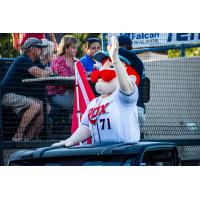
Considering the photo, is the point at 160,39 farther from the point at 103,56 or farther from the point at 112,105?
the point at 112,105

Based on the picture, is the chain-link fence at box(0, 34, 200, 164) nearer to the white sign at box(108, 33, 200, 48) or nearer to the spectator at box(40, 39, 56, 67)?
the spectator at box(40, 39, 56, 67)

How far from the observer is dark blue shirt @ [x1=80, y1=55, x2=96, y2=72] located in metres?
6.07

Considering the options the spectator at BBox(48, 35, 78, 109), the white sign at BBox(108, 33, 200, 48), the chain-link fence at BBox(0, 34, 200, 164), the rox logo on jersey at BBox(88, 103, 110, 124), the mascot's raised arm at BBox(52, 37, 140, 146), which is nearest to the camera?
the mascot's raised arm at BBox(52, 37, 140, 146)

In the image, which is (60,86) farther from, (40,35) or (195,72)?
(195,72)

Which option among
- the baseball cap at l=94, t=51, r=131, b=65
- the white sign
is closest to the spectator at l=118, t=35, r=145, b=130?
the baseball cap at l=94, t=51, r=131, b=65

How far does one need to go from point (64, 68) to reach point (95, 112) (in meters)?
0.97

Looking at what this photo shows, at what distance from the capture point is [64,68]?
6.18 metres

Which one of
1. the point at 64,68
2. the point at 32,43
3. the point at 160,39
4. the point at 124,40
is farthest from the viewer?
the point at 160,39

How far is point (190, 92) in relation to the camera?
260 inches

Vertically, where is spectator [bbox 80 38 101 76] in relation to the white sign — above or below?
below

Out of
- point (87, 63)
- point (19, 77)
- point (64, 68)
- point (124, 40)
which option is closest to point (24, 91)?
point (19, 77)

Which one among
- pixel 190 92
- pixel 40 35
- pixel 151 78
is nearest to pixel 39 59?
pixel 40 35

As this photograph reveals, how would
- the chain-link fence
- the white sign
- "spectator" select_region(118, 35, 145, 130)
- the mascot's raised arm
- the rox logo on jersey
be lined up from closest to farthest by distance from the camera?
the mascot's raised arm → the rox logo on jersey → "spectator" select_region(118, 35, 145, 130) → the chain-link fence → the white sign

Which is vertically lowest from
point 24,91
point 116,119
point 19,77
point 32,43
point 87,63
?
point 116,119
